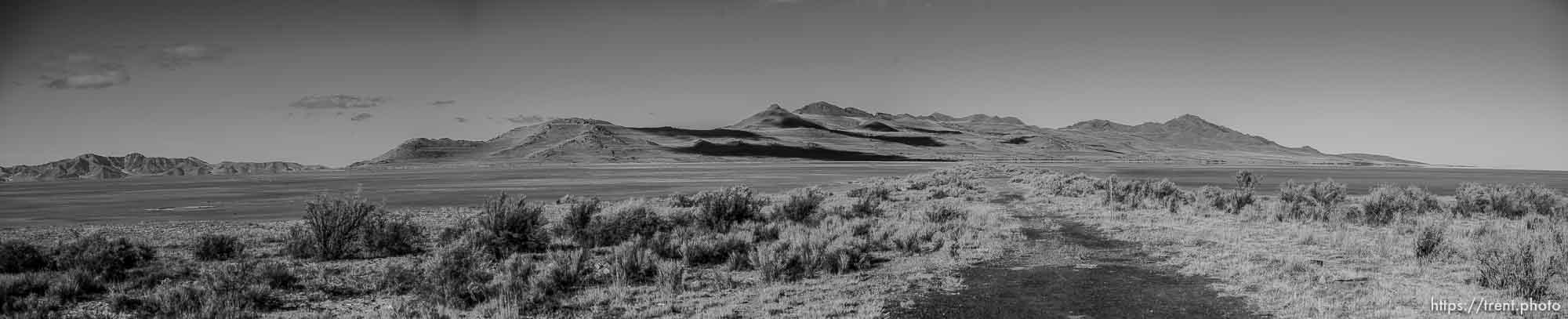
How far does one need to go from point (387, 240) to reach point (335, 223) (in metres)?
0.99

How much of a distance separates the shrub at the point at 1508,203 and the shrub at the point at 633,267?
74.7ft

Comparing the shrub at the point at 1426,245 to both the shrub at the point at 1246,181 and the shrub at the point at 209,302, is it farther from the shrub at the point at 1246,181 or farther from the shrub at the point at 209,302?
the shrub at the point at 1246,181

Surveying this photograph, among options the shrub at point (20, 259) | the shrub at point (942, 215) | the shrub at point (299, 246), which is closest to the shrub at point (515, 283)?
the shrub at point (299, 246)

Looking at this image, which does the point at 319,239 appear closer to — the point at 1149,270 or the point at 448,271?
the point at 448,271

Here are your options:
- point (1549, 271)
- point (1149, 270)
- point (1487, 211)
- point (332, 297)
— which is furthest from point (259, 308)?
point (1487, 211)

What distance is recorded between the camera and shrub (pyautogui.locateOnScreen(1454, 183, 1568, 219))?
1906 cm

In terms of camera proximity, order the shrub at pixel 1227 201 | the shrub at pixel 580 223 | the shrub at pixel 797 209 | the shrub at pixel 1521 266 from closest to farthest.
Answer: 1. the shrub at pixel 1521 266
2. the shrub at pixel 580 223
3. the shrub at pixel 797 209
4. the shrub at pixel 1227 201

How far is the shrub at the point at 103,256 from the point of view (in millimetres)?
10234

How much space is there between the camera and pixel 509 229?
14.0 metres

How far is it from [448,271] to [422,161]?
193 metres

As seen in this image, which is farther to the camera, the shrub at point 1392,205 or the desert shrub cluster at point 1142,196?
the desert shrub cluster at point 1142,196

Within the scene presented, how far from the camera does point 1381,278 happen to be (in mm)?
9430

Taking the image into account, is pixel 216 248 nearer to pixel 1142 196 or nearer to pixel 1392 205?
pixel 1142 196

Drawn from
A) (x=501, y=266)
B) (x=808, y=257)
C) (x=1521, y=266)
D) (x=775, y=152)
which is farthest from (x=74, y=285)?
(x=775, y=152)
